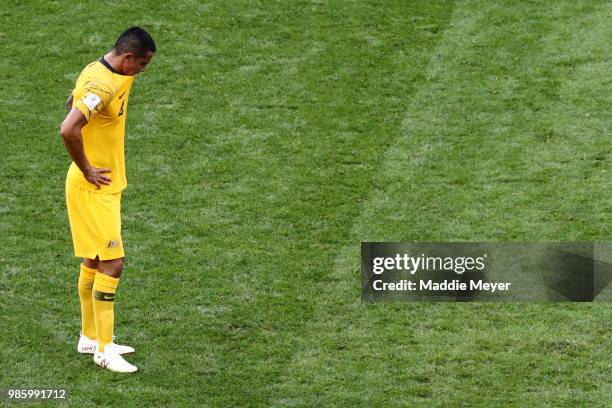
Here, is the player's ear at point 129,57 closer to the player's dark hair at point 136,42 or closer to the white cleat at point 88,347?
the player's dark hair at point 136,42

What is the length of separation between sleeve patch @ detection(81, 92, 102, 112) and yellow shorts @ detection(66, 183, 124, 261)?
69 centimetres

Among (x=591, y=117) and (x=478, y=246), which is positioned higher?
(x=591, y=117)

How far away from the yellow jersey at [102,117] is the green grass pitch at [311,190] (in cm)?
136

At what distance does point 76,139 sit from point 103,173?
0.43 metres

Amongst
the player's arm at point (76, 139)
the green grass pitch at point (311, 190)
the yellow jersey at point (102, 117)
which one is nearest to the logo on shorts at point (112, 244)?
the yellow jersey at point (102, 117)

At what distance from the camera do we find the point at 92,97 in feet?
28.1

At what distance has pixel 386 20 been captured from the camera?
16.0 m

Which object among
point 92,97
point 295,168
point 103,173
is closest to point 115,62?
point 92,97

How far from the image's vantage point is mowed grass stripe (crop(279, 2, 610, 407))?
29.2 ft

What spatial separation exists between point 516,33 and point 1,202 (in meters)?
6.96

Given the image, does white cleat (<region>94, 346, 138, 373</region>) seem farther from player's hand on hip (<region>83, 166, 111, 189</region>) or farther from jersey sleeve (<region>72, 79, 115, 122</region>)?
jersey sleeve (<region>72, 79, 115, 122</region>)

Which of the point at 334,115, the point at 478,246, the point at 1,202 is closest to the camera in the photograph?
the point at 478,246

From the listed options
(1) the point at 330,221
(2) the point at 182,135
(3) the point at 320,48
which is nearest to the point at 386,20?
(3) the point at 320,48

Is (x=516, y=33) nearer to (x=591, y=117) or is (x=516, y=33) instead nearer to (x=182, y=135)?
(x=591, y=117)
